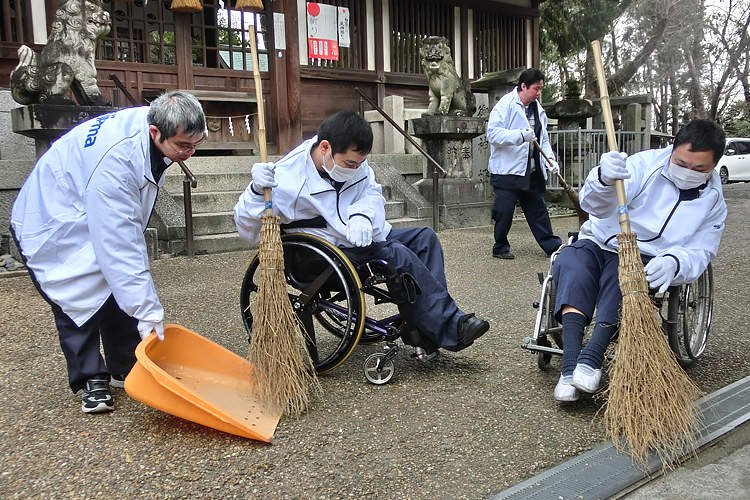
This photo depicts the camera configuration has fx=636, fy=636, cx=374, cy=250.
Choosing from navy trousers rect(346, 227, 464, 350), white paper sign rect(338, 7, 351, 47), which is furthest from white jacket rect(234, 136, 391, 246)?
white paper sign rect(338, 7, 351, 47)

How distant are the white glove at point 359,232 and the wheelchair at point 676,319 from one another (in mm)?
832

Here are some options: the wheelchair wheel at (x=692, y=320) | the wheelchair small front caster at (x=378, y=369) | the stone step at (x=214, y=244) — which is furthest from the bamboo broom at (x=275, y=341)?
the stone step at (x=214, y=244)

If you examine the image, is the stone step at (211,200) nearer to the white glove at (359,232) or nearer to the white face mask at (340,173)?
the white face mask at (340,173)

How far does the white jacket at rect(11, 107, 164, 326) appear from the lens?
2.44 metres

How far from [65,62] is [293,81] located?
365 centimetres

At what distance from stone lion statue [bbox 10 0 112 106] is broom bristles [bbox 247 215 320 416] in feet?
14.2

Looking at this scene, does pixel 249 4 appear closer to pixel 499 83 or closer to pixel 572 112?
pixel 499 83

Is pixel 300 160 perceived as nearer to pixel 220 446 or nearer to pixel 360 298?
pixel 360 298

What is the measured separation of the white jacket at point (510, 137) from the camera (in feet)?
18.3

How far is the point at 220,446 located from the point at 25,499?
24.9 inches

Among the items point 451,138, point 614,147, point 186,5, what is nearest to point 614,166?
point 614,147

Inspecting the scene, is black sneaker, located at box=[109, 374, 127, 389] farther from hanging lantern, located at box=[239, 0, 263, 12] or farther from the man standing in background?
hanging lantern, located at box=[239, 0, 263, 12]

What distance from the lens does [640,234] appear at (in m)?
2.77

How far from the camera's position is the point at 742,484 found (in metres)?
2.08
